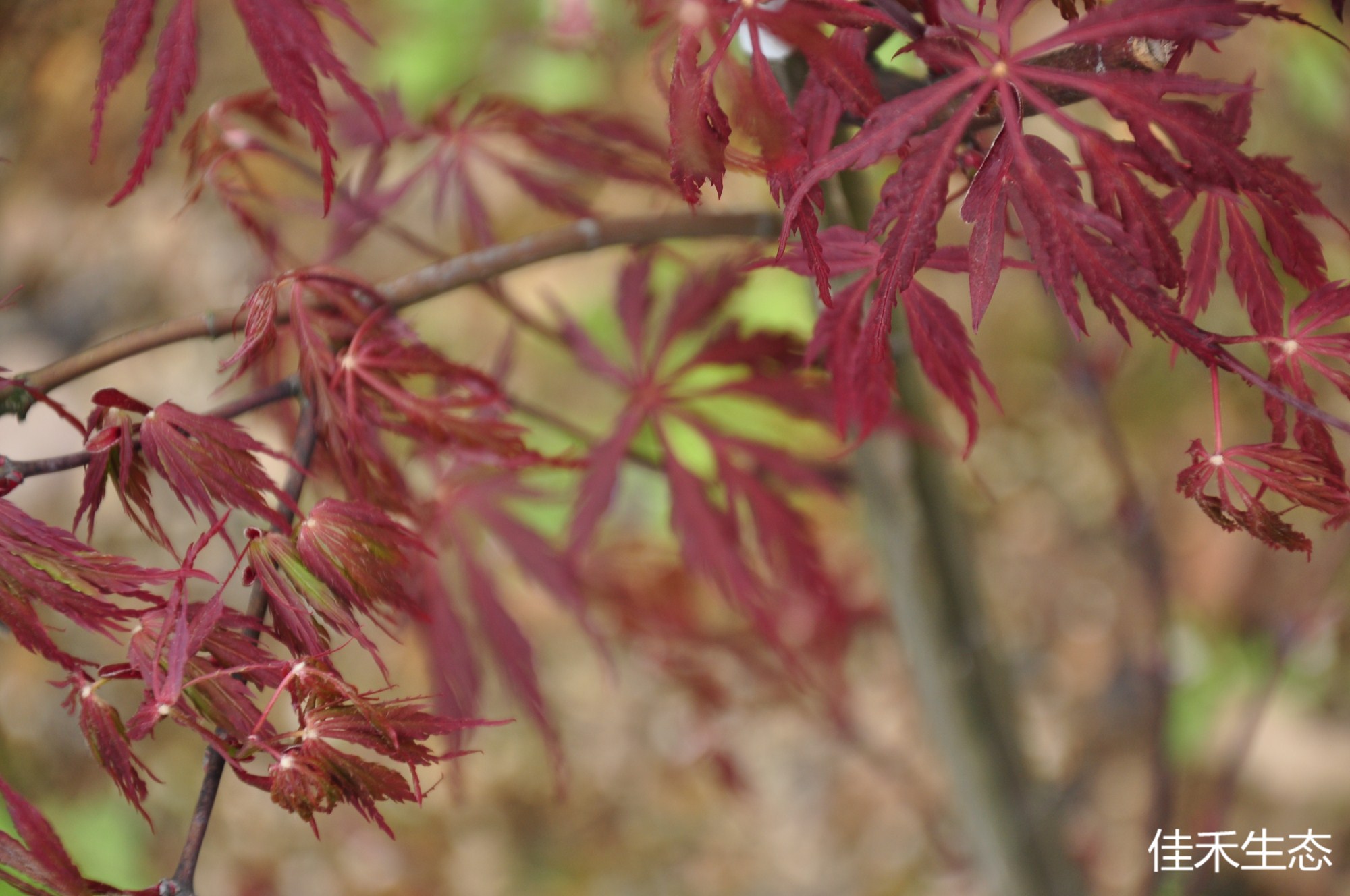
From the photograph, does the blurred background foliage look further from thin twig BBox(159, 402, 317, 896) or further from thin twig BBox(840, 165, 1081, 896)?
thin twig BBox(159, 402, 317, 896)

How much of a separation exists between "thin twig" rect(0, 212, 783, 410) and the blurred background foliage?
0.64 metres

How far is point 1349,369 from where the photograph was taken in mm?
1011

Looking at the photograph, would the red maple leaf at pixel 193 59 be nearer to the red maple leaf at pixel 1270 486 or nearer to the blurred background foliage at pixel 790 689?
the red maple leaf at pixel 1270 486

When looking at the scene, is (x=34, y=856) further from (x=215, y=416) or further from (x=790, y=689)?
(x=790, y=689)

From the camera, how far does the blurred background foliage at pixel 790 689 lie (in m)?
1.32

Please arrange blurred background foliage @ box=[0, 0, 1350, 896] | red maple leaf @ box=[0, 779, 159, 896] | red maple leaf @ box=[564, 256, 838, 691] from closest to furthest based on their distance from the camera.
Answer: red maple leaf @ box=[0, 779, 159, 896] < red maple leaf @ box=[564, 256, 838, 691] < blurred background foliage @ box=[0, 0, 1350, 896]

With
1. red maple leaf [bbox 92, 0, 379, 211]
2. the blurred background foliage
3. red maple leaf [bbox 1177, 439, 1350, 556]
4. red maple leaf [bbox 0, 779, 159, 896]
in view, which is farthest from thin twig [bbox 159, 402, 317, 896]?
the blurred background foliage

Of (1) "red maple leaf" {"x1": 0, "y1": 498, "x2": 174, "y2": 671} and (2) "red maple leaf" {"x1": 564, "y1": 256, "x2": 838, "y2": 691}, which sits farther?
(2) "red maple leaf" {"x1": 564, "y1": 256, "x2": 838, "y2": 691}

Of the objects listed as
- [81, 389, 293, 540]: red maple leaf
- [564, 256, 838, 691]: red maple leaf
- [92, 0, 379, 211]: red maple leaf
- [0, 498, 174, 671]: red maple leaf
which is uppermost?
[564, 256, 838, 691]: red maple leaf

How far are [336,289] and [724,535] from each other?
0.33 meters

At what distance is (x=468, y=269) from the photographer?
50cm

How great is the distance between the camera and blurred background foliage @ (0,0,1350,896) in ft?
4.32

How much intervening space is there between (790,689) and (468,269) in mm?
888

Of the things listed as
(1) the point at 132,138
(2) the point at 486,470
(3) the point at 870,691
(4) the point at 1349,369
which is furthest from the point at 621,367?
(1) the point at 132,138
